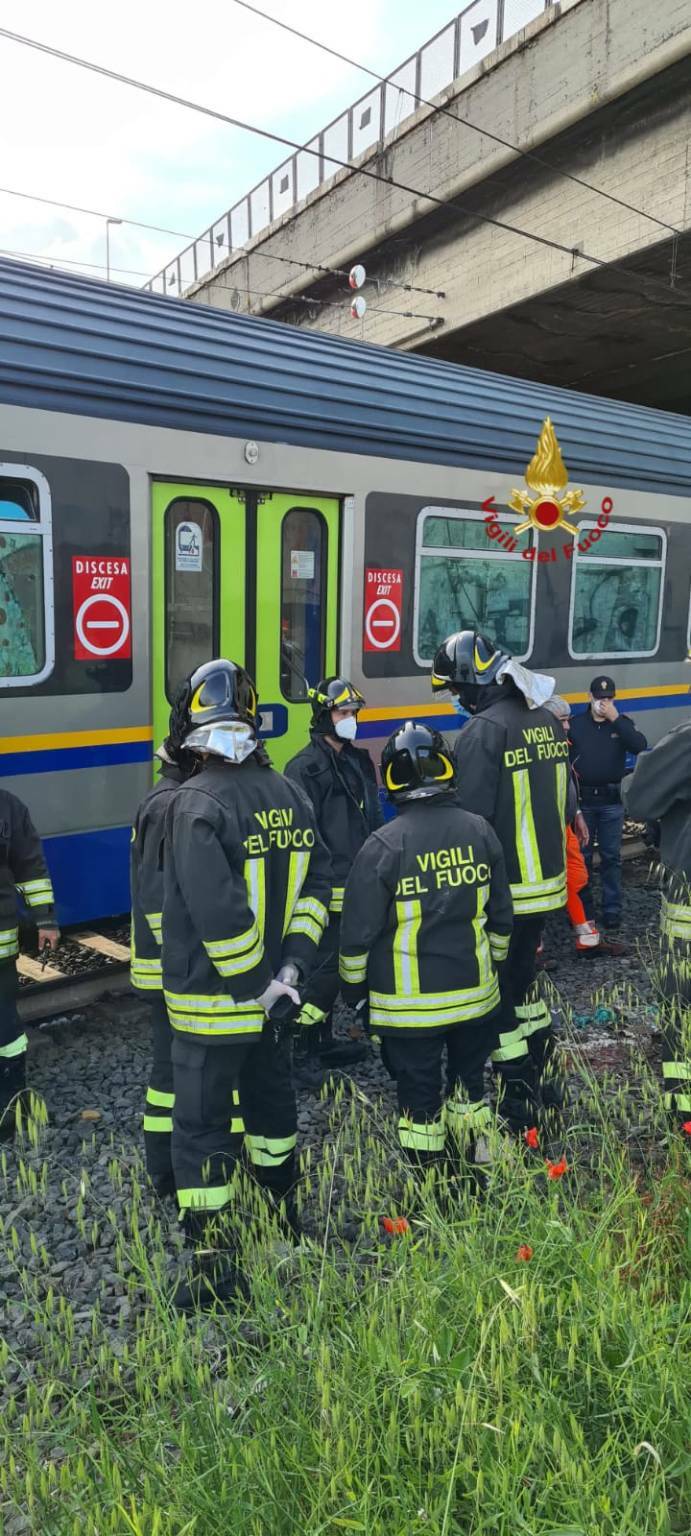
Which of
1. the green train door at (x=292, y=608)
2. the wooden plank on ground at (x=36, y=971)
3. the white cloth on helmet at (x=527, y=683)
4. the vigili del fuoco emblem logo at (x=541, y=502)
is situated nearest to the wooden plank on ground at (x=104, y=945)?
the wooden plank on ground at (x=36, y=971)

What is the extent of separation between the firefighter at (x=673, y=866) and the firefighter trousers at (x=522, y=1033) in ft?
1.54

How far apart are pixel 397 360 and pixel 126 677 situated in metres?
2.93

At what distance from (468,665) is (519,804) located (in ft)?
1.89

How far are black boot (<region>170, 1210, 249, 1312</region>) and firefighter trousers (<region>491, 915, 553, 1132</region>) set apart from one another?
4.07 feet

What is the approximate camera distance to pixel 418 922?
321 centimetres

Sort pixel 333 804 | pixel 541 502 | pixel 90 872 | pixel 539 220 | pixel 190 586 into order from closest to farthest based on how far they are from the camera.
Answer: pixel 333 804
pixel 90 872
pixel 190 586
pixel 541 502
pixel 539 220

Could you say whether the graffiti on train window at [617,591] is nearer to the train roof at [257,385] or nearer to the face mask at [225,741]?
the train roof at [257,385]

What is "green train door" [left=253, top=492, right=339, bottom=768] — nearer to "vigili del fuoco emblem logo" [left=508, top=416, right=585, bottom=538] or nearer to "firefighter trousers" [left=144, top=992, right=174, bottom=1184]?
"vigili del fuoco emblem logo" [left=508, top=416, right=585, bottom=538]

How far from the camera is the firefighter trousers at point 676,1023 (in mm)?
3543

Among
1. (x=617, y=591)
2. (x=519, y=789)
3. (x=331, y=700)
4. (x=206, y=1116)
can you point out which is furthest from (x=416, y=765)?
(x=617, y=591)

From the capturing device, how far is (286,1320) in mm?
2719

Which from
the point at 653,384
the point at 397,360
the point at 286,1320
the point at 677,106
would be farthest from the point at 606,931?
the point at 653,384

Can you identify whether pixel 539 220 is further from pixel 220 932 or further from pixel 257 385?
pixel 220 932

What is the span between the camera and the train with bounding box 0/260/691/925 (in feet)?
15.0
